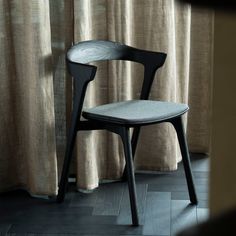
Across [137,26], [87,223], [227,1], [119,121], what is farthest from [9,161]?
[227,1]

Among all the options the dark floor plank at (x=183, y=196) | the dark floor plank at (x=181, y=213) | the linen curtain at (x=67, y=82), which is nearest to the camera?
the dark floor plank at (x=181, y=213)

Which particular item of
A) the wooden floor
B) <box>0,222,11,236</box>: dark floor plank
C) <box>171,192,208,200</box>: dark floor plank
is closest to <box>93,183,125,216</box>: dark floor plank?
the wooden floor

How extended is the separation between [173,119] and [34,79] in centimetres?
63

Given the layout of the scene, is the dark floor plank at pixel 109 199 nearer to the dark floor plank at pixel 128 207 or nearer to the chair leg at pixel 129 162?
the dark floor plank at pixel 128 207

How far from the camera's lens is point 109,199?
8.04 ft

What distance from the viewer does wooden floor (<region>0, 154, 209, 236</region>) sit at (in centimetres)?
217

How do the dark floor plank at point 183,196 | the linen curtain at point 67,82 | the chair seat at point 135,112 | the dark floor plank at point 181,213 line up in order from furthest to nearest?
the dark floor plank at point 183,196, the linen curtain at point 67,82, the dark floor plank at point 181,213, the chair seat at point 135,112

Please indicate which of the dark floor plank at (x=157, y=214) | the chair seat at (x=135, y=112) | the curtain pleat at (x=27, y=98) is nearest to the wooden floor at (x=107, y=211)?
the dark floor plank at (x=157, y=214)

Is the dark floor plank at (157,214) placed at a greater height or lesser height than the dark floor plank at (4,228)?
lesser

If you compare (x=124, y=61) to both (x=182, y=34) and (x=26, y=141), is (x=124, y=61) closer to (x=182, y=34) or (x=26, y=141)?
(x=182, y=34)

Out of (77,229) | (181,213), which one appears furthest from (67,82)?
(181,213)

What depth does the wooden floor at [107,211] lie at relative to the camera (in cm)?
217

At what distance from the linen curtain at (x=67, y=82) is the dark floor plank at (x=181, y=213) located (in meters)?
0.35

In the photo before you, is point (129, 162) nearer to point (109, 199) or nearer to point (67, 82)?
point (109, 199)
